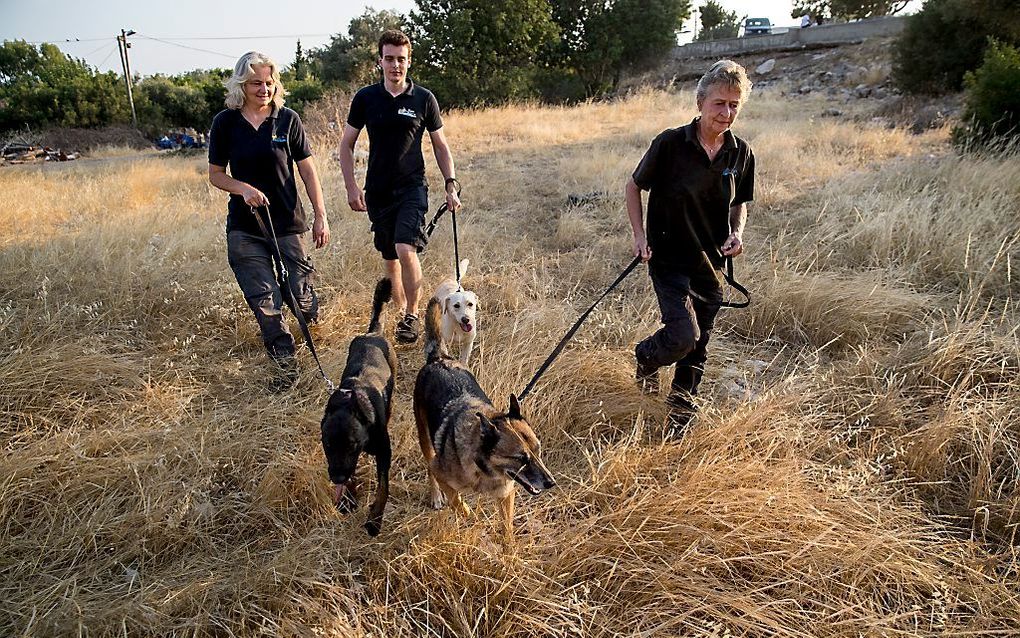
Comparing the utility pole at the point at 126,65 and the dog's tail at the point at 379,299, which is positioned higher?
the utility pole at the point at 126,65

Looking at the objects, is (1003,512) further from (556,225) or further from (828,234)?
(556,225)

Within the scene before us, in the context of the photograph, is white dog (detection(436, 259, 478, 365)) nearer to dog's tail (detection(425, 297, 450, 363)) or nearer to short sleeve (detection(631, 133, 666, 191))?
dog's tail (detection(425, 297, 450, 363))

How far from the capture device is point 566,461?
3.05 metres

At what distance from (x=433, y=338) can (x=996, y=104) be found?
9.16 metres

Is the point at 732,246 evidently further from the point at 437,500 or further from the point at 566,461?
the point at 437,500

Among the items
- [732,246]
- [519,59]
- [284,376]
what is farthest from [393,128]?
[519,59]

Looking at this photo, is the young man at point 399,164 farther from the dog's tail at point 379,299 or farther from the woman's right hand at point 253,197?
the woman's right hand at point 253,197

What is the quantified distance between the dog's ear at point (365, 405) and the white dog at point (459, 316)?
1371 millimetres

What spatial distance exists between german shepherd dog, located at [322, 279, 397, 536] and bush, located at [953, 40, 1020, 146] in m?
8.82

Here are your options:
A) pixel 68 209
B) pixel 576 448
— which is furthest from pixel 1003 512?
pixel 68 209

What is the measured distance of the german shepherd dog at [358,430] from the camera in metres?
2.34

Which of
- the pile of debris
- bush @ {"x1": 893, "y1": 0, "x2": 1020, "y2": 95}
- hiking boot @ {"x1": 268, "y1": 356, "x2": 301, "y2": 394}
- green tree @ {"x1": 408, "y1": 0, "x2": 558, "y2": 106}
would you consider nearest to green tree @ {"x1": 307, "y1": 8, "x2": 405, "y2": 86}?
green tree @ {"x1": 408, "y1": 0, "x2": 558, "y2": 106}

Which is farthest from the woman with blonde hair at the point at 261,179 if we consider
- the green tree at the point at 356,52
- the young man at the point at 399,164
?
the green tree at the point at 356,52

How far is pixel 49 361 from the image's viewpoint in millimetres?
3523
